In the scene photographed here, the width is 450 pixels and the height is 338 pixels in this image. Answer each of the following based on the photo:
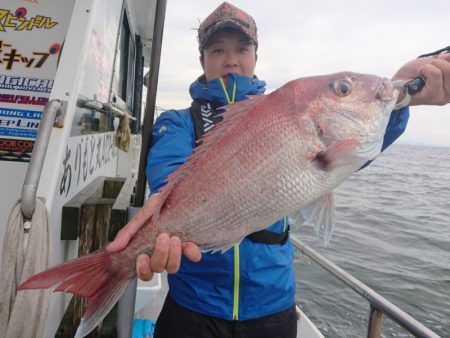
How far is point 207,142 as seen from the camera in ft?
4.95

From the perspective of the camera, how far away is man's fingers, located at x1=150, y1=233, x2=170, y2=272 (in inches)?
53.6

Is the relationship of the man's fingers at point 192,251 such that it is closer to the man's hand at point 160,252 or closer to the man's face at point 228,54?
the man's hand at point 160,252

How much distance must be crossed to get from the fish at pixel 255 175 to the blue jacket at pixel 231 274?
365 mm

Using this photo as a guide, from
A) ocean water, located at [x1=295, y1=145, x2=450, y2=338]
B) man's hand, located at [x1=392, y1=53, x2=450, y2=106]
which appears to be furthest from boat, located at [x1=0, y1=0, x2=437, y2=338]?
ocean water, located at [x1=295, y1=145, x2=450, y2=338]

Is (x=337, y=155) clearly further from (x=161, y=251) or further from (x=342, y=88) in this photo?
(x=161, y=251)

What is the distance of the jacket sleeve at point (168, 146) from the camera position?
174 cm

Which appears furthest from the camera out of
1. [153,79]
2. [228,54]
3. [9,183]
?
[9,183]

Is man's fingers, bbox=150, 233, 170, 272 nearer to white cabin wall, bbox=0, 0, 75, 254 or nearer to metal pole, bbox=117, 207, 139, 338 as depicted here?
metal pole, bbox=117, 207, 139, 338

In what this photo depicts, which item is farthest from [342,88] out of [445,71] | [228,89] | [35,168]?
[35,168]

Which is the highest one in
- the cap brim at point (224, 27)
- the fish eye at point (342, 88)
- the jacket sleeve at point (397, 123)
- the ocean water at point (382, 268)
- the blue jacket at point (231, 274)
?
the cap brim at point (224, 27)

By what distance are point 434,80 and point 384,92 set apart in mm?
226

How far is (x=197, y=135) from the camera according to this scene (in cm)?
202

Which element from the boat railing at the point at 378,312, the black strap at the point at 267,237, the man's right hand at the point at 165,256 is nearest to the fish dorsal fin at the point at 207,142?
the man's right hand at the point at 165,256

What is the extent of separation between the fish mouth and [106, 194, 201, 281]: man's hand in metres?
0.97
